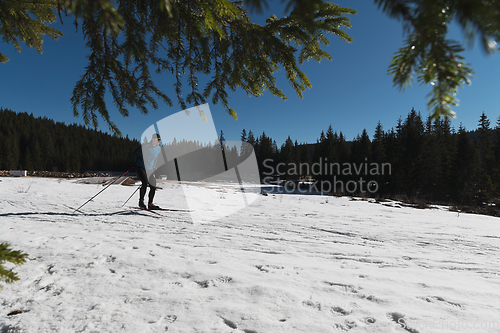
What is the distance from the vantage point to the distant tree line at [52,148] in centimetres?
5288

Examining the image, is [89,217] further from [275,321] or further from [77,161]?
[77,161]

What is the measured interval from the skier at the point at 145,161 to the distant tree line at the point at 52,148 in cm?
5525

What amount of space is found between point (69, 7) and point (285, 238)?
3.70 m

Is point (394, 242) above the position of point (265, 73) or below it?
below

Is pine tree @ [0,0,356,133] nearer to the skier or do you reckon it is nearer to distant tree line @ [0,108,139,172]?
the skier

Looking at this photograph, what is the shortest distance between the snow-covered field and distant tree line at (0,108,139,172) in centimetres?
5841

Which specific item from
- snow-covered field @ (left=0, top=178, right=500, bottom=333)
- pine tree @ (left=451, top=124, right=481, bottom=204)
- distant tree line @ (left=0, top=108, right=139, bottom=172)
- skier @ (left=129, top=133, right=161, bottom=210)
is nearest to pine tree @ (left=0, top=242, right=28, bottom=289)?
snow-covered field @ (left=0, top=178, right=500, bottom=333)

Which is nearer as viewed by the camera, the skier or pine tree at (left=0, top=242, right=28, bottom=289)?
pine tree at (left=0, top=242, right=28, bottom=289)

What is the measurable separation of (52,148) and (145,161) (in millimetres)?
75976

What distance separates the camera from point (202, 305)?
1.61 m

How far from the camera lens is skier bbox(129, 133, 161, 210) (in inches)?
211

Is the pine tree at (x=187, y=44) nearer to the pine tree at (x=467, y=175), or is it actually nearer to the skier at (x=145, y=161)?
the skier at (x=145, y=161)

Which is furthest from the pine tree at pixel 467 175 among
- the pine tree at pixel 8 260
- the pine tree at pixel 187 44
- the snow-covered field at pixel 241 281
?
the pine tree at pixel 8 260

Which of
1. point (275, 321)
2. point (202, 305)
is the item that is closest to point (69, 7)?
point (202, 305)
